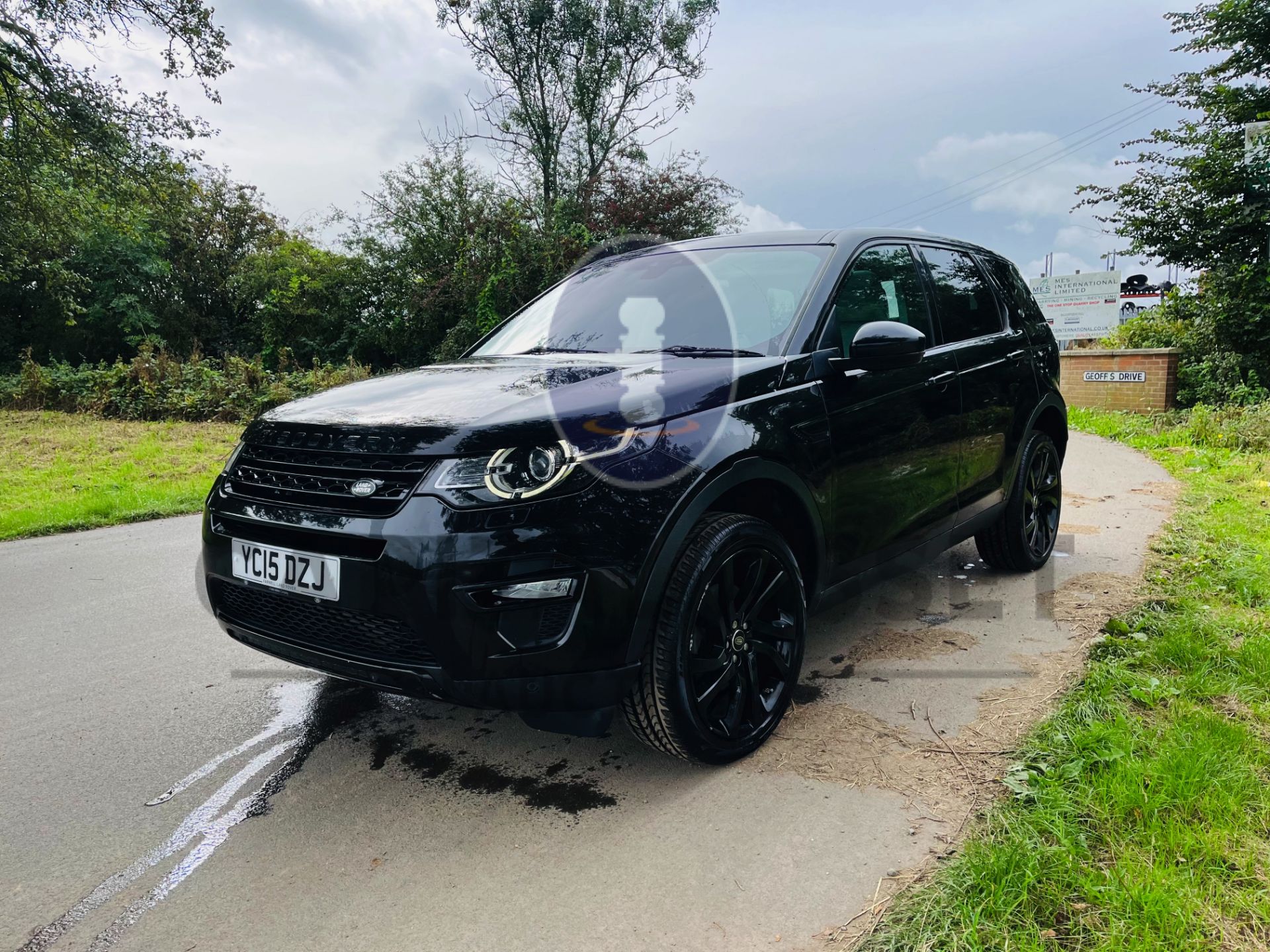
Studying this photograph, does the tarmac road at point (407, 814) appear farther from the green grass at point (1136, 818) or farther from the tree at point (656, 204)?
the tree at point (656, 204)

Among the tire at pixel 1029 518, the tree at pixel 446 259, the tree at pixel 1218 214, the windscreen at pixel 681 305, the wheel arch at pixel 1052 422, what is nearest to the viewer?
the windscreen at pixel 681 305

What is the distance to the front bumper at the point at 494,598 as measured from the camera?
2.14 metres

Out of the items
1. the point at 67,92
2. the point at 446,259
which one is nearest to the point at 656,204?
the point at 446,259

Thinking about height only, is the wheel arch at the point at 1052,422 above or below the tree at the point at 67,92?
below

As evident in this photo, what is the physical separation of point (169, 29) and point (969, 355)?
12240mm

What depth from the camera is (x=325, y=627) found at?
2.39 meters

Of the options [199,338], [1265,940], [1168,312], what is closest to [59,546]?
[1265,940]

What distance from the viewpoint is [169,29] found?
448 inches

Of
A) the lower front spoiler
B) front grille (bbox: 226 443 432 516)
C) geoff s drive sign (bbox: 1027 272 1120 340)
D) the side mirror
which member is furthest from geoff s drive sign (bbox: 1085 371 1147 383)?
front grille (bbox: 226 443 432 516)

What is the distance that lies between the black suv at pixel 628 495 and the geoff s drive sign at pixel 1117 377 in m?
10.8

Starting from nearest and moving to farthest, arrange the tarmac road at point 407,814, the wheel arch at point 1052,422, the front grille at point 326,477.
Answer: the tarmac road at point 407,814, the front grille at point 326,477, the wheel arch at point 1052,422

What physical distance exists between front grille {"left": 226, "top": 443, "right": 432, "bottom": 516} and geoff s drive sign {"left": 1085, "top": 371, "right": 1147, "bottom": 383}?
1333 cm

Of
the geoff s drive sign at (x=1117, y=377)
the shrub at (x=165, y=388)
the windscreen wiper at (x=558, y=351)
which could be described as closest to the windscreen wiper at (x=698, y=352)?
the windscreen wiper at (x=558, y=351)

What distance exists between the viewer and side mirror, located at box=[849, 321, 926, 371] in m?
2.89
